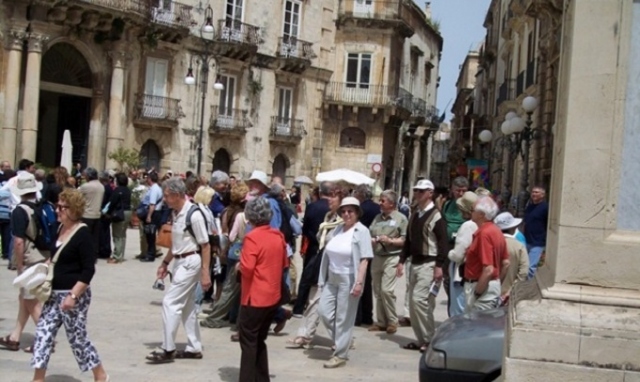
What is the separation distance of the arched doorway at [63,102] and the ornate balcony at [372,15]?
16404mm

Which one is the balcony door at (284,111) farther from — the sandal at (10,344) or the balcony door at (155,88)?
the sandal at (10,344)

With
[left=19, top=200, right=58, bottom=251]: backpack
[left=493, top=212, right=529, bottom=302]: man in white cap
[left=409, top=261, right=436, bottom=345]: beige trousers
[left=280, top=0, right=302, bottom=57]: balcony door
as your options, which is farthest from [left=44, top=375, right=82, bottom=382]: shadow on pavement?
[left=280, top=0, right=302, bottom=57]: balcony door

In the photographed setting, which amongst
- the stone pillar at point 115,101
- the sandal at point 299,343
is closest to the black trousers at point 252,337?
the sandal at point 299,343

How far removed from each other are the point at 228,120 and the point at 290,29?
596 cm

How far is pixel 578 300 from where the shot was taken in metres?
4.20

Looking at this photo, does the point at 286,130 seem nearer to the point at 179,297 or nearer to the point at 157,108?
the point at 157,108

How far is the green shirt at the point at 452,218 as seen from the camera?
34.7 feet

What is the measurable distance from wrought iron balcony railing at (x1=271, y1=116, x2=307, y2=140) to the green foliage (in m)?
9.52

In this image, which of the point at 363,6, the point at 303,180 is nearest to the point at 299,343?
the point at 303,180

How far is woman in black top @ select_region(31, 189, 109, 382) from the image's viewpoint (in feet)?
21.6

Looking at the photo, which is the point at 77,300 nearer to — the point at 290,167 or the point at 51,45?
the point at 51,45

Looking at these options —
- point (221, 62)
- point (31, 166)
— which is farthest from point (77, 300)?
point (221, 62)

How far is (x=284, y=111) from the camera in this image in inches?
1551

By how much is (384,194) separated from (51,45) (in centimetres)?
2176
